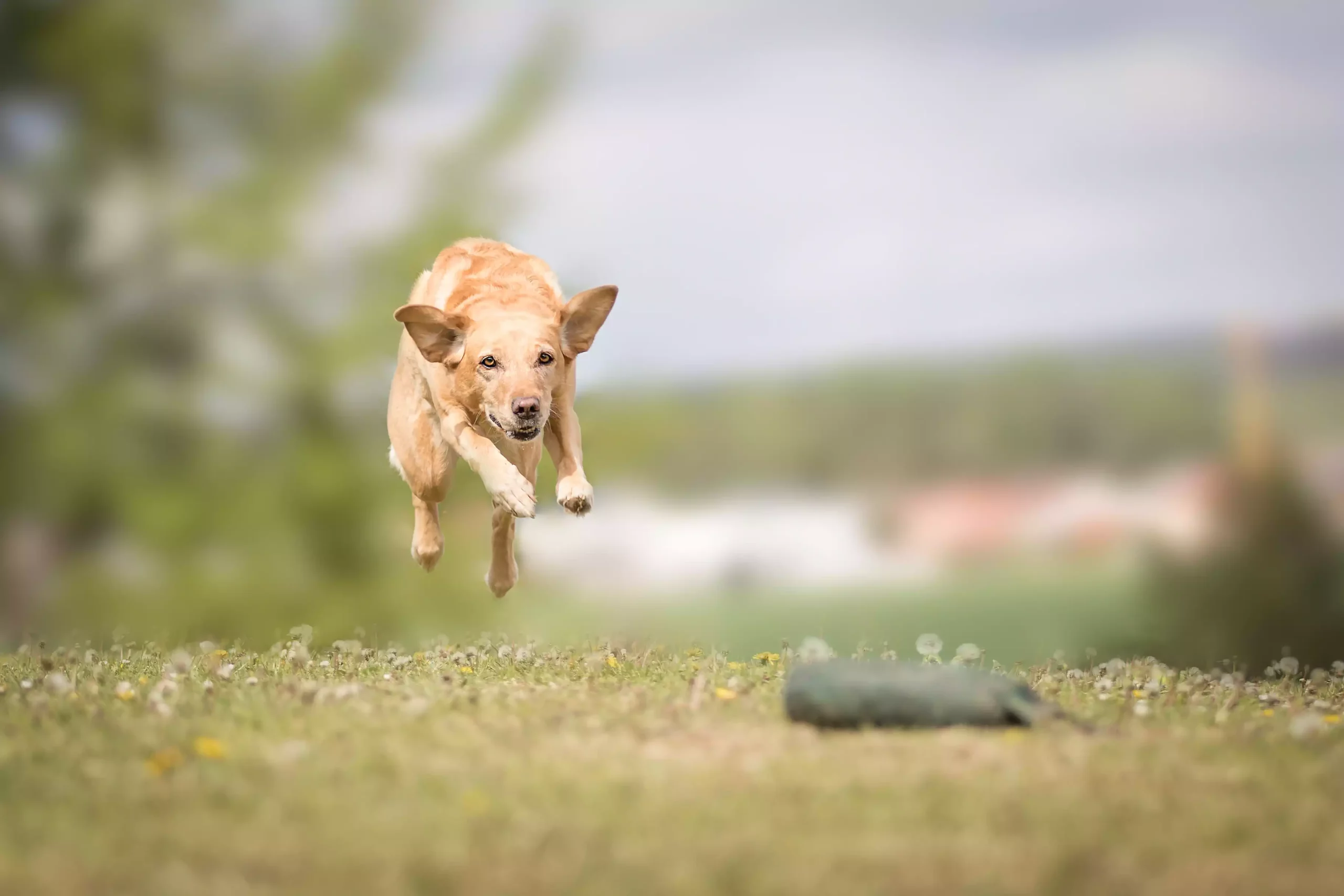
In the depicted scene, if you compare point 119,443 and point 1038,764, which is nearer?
point 1038,764

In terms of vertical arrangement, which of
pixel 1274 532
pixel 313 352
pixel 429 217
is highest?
pixel 429 217

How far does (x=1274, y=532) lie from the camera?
1249 cm

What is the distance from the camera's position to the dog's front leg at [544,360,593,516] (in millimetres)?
7941

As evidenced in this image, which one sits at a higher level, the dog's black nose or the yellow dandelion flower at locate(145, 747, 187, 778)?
the dog's black nose

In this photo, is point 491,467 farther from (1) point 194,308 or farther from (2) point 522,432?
(1) point 194,308

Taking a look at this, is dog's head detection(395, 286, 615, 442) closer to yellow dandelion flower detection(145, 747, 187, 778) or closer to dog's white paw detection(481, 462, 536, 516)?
dog's white paw detection(481, 462, 536, 516)

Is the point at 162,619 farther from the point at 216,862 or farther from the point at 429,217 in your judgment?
the point at 216,862

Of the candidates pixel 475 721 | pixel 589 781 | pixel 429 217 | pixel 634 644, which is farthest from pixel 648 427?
pixel 589 781

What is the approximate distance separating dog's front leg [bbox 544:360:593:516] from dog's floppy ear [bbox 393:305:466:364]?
A: 658 millimetres

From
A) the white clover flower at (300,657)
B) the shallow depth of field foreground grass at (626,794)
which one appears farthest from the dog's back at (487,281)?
the white clover flower at (300,657)

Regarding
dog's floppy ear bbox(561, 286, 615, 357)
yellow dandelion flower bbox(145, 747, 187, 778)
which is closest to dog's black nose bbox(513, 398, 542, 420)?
dog's floppy ear bbox(561, 286, 615, 357)

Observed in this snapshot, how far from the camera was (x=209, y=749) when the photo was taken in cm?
616

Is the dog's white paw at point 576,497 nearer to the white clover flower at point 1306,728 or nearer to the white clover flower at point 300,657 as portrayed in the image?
the white clover flower at point 300,657

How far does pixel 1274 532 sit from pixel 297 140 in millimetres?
11689
